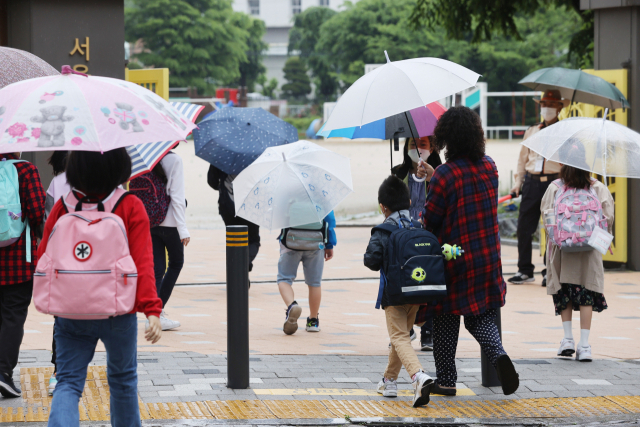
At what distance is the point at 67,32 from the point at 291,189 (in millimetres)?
4355

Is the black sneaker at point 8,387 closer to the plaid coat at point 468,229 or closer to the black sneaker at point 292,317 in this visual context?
the black sneaker at point 292,317

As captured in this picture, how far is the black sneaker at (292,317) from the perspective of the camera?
6938 mm

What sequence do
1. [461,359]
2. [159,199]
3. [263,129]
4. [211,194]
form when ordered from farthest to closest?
1. [211,194]
2. [263,129]
3. [159,199]
4. [461,359]

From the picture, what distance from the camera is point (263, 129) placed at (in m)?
8.04

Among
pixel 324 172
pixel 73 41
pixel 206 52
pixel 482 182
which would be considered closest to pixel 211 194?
pixel 73 41

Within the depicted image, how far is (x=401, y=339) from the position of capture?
5.04 meters

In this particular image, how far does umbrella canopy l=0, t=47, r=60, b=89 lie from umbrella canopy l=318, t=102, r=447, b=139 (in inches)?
85.3

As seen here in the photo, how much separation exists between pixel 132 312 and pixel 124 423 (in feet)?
1.62

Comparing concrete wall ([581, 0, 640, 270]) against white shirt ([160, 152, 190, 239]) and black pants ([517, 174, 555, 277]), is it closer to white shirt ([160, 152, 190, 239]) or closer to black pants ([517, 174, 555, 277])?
black pants ([517, 174, 555, 277])

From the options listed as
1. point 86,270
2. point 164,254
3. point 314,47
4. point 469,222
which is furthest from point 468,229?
point 314,47

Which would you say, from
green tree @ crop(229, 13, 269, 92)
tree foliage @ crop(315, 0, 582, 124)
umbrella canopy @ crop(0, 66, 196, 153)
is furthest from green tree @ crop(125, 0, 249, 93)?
umbrella canopy @ crop(0, 66, 196, 153)

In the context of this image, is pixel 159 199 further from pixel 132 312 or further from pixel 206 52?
pixel 206 52

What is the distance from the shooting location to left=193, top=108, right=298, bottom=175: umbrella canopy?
7973 mm

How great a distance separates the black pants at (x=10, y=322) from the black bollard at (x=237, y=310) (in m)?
1.22
